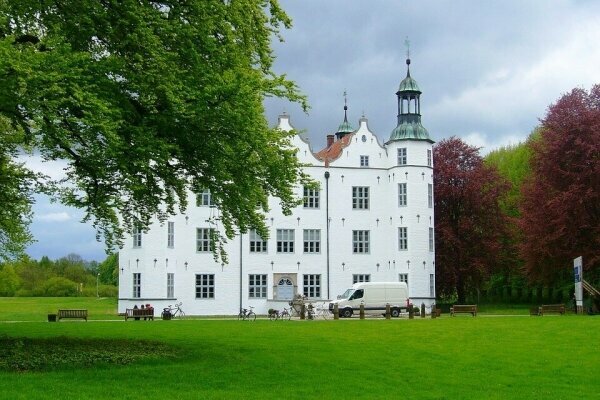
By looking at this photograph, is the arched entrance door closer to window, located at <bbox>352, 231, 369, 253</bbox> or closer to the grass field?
window, located at <bbox>352, 231, 369, 253</bbox>

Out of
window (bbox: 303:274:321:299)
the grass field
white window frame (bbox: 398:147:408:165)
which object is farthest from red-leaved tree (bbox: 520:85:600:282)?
the grass field

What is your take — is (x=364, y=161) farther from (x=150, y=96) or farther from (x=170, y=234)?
(x=150, y=96)

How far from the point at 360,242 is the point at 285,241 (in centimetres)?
504

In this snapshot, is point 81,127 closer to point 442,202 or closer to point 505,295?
point 442,202

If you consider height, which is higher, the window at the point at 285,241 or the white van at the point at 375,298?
the window at the point at 285,241

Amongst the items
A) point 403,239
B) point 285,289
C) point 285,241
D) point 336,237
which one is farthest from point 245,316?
point 403,239

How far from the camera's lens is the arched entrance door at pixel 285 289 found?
160 feet

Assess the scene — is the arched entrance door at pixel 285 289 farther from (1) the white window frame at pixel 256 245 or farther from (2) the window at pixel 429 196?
(2) the window at pixel 429 196

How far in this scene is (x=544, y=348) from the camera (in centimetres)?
1844

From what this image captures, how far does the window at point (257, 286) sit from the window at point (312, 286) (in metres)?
2.64

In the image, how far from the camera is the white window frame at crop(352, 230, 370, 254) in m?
49.9

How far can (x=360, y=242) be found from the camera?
1967 inches

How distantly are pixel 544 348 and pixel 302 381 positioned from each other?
8.17 metres

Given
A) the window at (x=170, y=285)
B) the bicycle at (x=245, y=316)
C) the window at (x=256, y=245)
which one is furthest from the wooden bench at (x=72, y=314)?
the window at (x=256, y=245)
